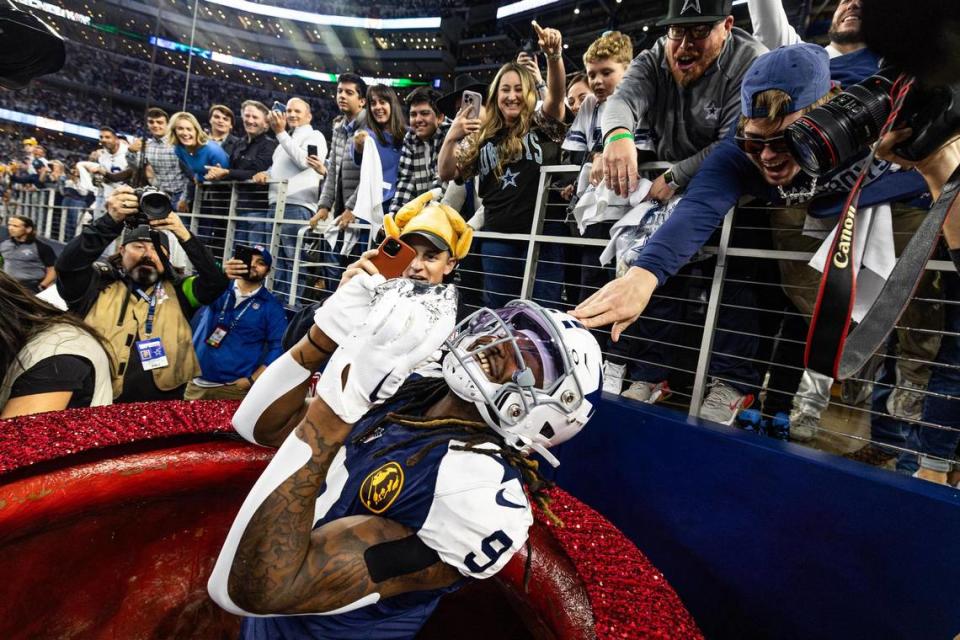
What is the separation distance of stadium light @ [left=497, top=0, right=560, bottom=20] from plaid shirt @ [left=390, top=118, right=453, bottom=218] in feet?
40.5

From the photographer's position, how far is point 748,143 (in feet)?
5.56

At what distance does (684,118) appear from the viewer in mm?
2268

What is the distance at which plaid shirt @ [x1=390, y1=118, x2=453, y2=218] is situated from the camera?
154 inches

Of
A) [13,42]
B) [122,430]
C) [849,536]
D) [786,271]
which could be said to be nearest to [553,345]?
[849,536]

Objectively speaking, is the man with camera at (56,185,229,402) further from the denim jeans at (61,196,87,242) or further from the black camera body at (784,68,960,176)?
the denim jeans at (61,196,87,242)

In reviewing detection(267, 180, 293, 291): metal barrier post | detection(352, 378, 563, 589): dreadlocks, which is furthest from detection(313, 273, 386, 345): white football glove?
detection(267, 180, 293, 291): metal barrier post

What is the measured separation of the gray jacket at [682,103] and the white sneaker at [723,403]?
2.99 ft

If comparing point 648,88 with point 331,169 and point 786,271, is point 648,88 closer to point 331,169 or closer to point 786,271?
point 786,271

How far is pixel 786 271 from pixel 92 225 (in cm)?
382

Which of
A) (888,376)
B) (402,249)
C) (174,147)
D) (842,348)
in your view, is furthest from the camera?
(174,147)

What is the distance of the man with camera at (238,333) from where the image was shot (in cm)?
351

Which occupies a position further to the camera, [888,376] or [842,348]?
[888,376]

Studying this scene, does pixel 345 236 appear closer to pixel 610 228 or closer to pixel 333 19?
pixel 610 228

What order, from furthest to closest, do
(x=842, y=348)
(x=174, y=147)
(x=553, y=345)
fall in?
(x=174, y=147), (x=553, y=345), (x=842, y=348)
